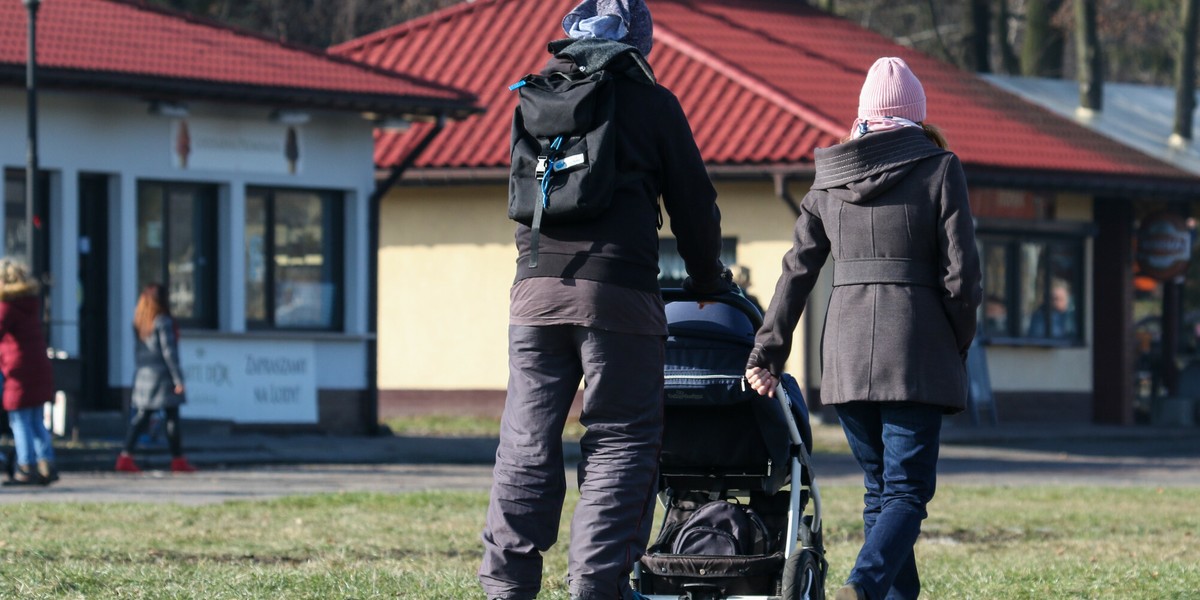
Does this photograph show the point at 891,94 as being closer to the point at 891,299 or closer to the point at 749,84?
the point at 891,299

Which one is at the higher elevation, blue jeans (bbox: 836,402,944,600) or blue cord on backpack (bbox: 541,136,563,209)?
blue cord on backpack (bbox: 541,136,563,209)

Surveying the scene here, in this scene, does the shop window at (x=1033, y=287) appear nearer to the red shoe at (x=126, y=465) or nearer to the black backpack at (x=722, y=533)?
the red shoe at (x=126, y=465)

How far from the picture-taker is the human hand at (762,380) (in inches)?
240

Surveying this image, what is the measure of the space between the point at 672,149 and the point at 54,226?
13741 millimetres

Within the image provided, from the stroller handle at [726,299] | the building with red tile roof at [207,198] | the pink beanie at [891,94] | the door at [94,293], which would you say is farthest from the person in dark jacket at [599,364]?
the door at [94,293]

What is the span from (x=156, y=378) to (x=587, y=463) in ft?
34.8

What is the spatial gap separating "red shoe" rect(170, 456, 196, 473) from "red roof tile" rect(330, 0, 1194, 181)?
9285 millimetres

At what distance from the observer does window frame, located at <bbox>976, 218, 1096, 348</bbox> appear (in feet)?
84.5

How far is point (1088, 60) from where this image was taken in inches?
1202

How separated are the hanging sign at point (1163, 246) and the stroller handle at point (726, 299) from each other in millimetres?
21881

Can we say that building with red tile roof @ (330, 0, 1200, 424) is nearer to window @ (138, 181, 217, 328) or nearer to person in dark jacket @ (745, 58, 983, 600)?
window @ (138, 181, 217, 328)

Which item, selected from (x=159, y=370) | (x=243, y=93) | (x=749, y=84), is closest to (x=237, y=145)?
(x=243, y=93)

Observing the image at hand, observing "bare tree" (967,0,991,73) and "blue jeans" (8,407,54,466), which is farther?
"bare tree" (967,0,991,73)

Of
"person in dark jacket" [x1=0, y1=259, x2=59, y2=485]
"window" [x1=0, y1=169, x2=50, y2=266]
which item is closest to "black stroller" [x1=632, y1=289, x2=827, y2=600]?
"person in dark jacket" [x1=0, y1=259, x2=59, y2=485]
